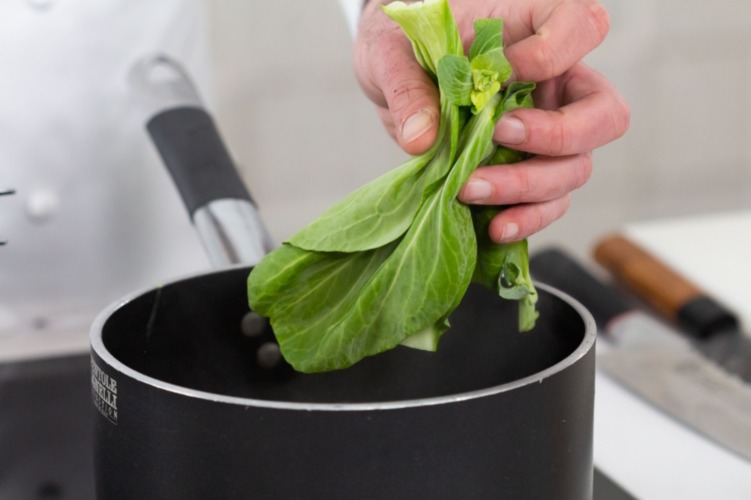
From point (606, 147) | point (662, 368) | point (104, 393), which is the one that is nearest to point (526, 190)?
point (104, 393)

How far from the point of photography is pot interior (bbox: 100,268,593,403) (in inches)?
20.7

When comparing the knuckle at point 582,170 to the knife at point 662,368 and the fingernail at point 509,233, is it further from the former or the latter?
the knife at point 662,368

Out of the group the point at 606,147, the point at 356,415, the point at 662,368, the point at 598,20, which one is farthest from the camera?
the point at 606,147

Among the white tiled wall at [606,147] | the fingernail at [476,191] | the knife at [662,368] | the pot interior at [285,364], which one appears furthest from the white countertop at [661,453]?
the white tiled wall at [606,147]

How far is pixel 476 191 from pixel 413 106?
0.05 meters

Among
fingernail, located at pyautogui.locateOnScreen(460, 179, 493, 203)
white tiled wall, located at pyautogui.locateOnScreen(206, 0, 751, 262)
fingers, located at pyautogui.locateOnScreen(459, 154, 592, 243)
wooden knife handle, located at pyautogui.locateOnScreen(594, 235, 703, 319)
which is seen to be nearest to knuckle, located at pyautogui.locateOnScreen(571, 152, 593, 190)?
fingers, located at pyautogui.locateOnScreen(459, 154, 592, 243)

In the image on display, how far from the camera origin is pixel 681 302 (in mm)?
924

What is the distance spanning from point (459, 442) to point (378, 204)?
13 cm

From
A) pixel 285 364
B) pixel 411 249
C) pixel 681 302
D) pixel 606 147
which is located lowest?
pixel 606 147

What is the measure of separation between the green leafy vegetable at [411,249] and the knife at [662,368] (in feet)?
0.94

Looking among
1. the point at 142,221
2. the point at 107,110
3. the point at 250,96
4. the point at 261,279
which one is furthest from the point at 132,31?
the point at 250,96

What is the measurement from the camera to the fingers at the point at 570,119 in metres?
0.49

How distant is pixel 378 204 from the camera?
0.47 meters

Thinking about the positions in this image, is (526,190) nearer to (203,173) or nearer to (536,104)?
(536,104)
